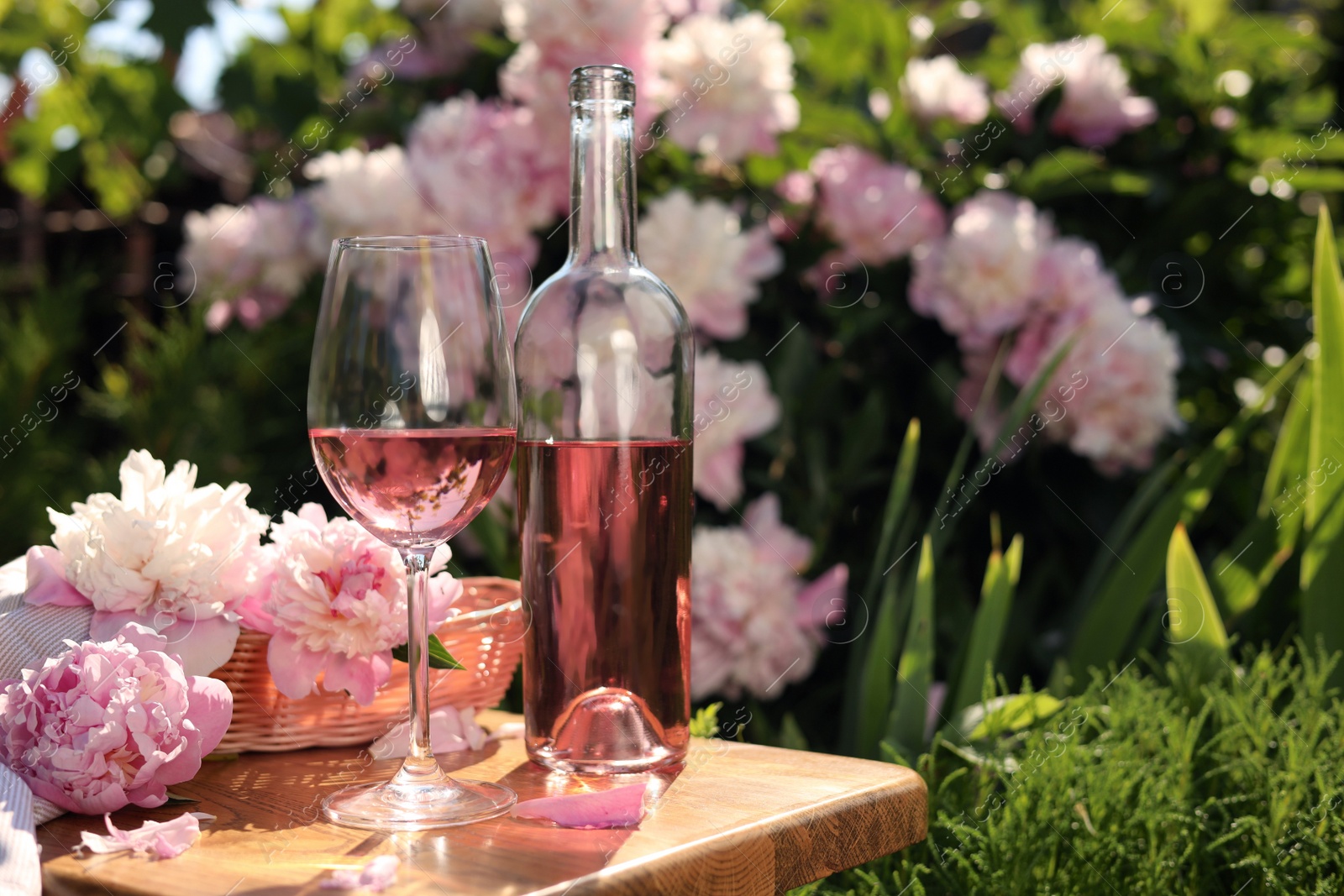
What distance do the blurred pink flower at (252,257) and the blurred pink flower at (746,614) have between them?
Result: 90cm

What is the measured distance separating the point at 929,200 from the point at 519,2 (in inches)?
26.4

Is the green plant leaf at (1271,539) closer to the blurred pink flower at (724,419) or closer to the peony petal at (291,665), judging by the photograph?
the blurred pink flower at (724,419)

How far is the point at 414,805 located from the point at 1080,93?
1.66 metres

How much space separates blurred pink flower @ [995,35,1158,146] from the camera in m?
1.92

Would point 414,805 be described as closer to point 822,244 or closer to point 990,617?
point 990,617

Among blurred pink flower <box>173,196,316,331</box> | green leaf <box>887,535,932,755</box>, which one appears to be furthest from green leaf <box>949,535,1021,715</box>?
blurred pink flower <box>173,196,316,331</box>

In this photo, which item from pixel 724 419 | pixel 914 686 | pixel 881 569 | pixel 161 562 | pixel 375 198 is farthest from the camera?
pixel 375 198

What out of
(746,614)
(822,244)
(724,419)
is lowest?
(746,614)

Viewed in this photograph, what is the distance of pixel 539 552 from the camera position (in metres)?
0.81

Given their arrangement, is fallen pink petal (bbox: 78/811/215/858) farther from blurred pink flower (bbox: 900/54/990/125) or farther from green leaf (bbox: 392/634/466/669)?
blurred pink flower (bbox: 900/54/990/125)

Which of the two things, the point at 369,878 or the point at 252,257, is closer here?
the point at 369,878

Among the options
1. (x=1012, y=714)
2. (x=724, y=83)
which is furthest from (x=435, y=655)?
(x=724, y=83)

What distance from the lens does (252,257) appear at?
2.02m

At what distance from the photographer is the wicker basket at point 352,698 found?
2.65 ft
